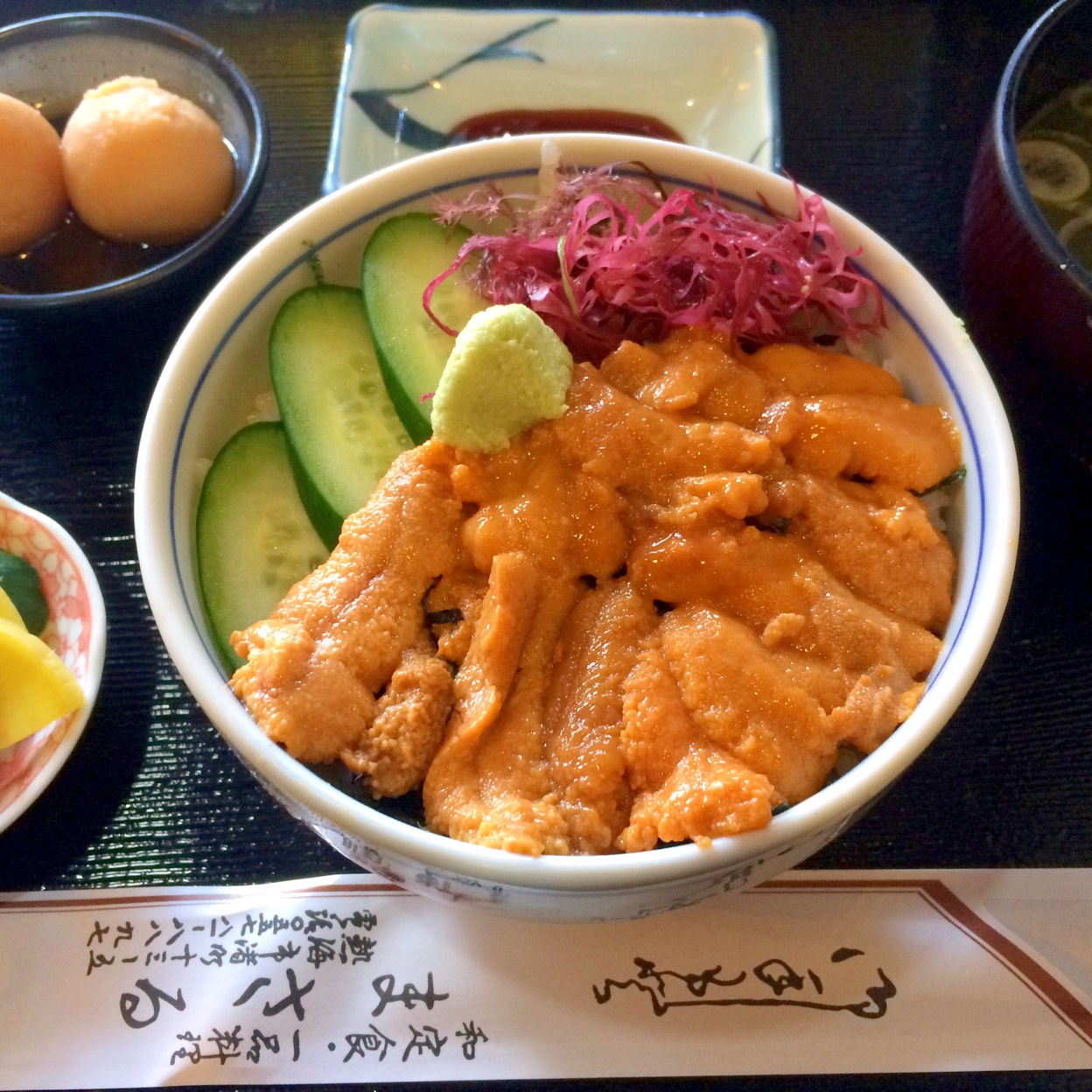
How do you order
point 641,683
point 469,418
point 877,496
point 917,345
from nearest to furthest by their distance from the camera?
point 641,683, point 469,418, point 877,496, point 917,345

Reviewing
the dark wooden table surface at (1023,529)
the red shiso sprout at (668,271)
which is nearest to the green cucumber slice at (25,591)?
the dark wooden table surface at (1023,529)

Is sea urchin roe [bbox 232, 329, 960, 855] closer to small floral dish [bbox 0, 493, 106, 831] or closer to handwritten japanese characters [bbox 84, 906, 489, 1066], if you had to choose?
handwritten japanese characters [bbox 84, 906, 489, 1066]

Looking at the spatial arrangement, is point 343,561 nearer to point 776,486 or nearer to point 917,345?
point 776,486

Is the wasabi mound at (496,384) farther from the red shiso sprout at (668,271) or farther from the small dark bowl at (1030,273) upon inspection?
the small dark bowl at (1030,273)

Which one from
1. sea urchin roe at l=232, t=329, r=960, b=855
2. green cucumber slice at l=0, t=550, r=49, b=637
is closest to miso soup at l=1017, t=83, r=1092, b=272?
sea urchin roe at l=232, t=329, r=960, b=855

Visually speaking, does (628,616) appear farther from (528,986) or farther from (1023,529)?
(1023,529)

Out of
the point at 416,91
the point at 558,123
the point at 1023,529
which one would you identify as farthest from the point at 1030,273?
the point at 416,91

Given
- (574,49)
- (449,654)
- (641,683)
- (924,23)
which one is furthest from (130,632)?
(924,23)
